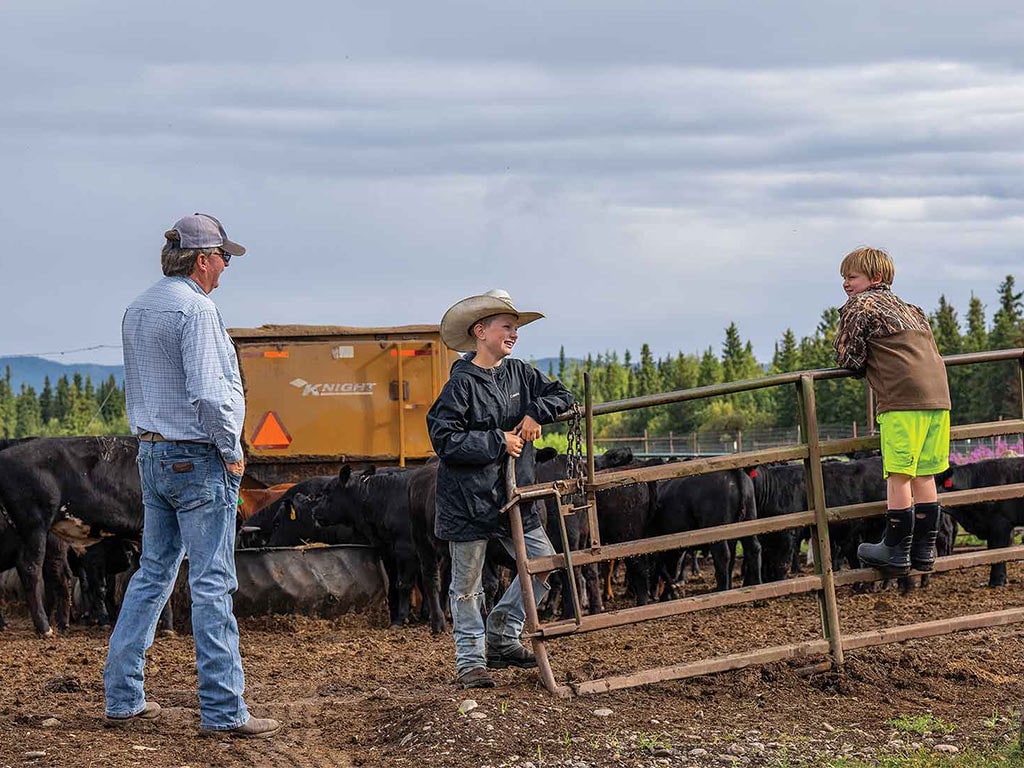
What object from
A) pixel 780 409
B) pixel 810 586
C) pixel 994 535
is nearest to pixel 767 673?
pixel 810 586

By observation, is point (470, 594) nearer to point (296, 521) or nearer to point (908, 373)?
point (908, 373)

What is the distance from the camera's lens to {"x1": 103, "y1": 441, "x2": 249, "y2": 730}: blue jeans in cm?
696

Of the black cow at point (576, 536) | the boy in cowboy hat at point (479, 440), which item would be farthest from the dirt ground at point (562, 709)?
the black cow at point (576, 536)

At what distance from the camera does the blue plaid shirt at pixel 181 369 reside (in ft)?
22.6

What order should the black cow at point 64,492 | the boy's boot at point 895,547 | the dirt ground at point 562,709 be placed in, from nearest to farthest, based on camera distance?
the dirt ground at point 562,709 < the boy's boot at point 895,547 < the black cow at point 64,492

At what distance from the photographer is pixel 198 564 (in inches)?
275

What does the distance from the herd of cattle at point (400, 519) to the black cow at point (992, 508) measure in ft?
0.05

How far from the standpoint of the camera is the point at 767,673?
26.9ft

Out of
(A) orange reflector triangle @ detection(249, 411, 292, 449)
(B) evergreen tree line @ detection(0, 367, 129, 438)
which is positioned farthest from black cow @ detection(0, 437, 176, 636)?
(B) evergreen tree line @ detection(0, 367, 129, 438)

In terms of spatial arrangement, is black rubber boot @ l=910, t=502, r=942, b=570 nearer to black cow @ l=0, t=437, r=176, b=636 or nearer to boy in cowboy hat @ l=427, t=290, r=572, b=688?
boy in cowboy hat @ l=427, t=290, r=572, b=688

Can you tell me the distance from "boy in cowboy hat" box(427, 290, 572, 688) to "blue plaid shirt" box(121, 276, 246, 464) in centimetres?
124

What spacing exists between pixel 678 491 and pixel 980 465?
3269 mm

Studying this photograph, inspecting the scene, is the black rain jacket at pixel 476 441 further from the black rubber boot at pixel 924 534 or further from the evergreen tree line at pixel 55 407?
the evergreen tree line at pixel 55 407

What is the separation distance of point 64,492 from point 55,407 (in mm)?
97674
